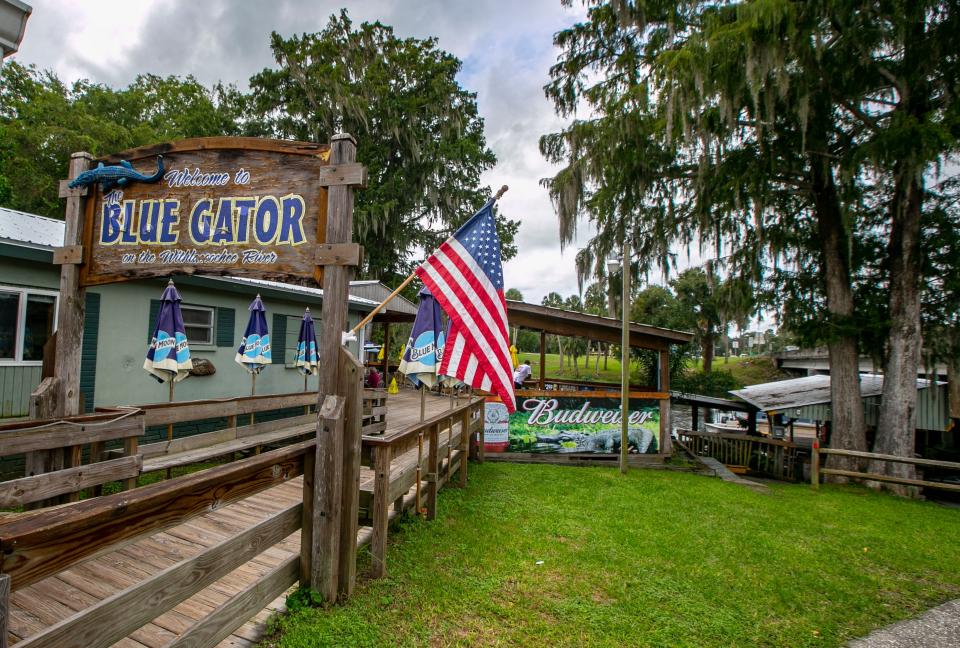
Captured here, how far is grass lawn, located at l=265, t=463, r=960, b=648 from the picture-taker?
10.5ft

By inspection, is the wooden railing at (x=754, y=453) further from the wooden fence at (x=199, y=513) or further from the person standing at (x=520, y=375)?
the wooden fence at (x=199, y=513)

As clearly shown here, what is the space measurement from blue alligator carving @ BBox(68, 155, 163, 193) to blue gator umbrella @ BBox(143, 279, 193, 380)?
2354 millimetres

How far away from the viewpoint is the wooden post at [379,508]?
12.2ft

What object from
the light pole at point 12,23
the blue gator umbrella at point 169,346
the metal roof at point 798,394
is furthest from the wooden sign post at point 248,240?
the metal roof at point 798,394

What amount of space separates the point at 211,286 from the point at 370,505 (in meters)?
6.93

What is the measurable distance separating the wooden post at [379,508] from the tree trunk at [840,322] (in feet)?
36.3

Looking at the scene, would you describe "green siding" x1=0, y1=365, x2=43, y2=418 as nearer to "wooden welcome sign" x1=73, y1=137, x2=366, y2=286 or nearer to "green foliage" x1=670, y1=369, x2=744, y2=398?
"wooden welcome sign" x1=73, y1=137, x2=366, y2=286

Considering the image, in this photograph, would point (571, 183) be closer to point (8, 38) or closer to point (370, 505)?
point (370, 505)

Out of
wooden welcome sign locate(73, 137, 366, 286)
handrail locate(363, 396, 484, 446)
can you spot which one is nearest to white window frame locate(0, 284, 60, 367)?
wooden welcome sign locate(73, 137, 366, 286)

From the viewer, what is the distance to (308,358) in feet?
31.4

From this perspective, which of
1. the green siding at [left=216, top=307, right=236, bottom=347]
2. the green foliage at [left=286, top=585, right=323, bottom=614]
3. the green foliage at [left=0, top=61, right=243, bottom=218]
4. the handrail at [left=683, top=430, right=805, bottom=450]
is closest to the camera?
the green foliage at [left=286, top=585, right=323, bottom=614]

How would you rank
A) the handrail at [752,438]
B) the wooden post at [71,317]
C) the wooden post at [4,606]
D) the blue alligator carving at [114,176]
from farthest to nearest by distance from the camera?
the handrail at [752,438]
the wooden post at [71,317]
the blue alligator carving at [114,176]
the wooden post at [4,606]

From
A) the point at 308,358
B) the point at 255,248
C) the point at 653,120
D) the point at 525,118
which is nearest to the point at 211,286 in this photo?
the point at 308,358

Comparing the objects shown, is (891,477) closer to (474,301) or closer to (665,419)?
(665,419)
